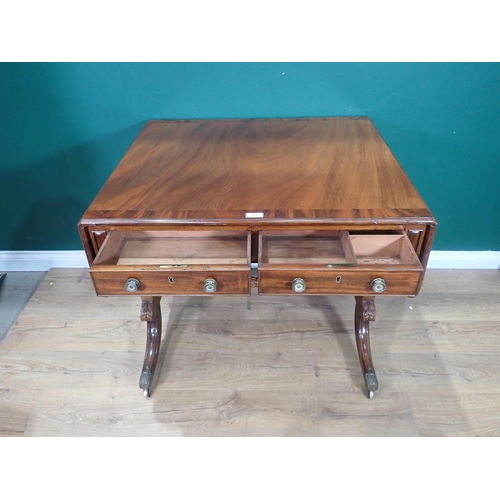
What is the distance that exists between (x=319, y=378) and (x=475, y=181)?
913 mm

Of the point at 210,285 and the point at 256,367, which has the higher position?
the point at 210,285

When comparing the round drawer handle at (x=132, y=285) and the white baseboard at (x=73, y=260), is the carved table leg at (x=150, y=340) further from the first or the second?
the white baseboard at (x=73, y=260)

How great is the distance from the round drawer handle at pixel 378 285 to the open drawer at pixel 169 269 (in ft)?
0.92

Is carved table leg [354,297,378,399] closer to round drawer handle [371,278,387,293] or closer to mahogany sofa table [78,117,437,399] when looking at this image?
mahogany sofa table [78,117,437,399]

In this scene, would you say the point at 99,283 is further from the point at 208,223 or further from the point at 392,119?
the point at 392,119

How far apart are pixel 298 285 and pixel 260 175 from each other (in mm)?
305

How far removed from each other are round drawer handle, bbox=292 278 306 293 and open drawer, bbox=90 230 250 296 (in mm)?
103

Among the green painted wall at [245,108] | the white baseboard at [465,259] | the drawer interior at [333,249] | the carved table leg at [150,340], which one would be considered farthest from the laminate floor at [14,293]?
the white baseboard at [465,259]

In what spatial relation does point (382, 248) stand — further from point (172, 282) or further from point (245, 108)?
point (245, 108)

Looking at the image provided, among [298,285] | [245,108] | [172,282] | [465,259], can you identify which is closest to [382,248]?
[298,285]

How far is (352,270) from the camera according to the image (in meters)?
0.84

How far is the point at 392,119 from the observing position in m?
1.29

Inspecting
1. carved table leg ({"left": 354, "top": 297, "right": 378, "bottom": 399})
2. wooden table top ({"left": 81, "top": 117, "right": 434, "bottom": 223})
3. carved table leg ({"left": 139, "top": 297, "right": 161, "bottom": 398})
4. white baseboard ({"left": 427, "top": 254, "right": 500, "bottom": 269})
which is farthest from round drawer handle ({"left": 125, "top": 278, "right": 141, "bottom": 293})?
white baseboard ({"left": 427, "top": 254, "right": 500, "bottom": 269})
